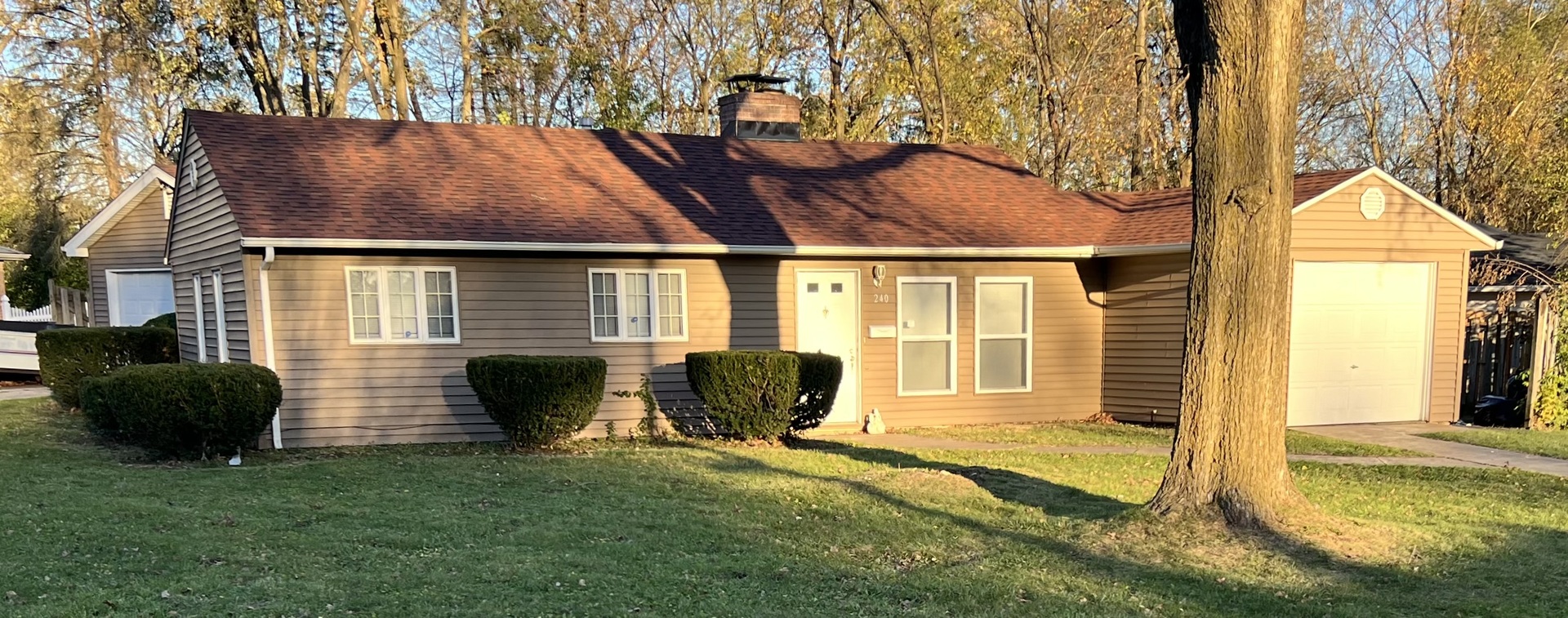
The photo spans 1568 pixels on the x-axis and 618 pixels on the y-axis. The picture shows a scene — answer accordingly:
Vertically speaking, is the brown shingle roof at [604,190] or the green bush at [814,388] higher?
the brown shingle roof at [604,190]

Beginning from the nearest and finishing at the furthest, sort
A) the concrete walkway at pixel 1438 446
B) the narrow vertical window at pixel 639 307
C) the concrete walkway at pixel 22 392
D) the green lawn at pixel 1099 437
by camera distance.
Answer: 1. the concrete walkway at pixel 1438 446
2. the green lawn at pixel 1099 437
3. the narrow vertical window at pixel 639 307
4. the concrete walkway at pixel 22 392

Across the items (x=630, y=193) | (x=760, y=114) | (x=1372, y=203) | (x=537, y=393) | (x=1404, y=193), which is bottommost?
(x=537, y=393)

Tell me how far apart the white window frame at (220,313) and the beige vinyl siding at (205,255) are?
0.05m

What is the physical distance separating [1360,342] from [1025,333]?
3897 millimetres

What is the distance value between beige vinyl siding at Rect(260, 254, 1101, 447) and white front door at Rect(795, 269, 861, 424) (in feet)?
0.34

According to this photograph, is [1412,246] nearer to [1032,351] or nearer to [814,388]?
[1032,351]

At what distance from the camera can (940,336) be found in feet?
33.7

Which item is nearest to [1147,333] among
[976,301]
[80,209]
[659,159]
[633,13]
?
[976,301]

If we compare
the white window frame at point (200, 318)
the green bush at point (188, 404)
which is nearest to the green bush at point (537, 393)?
the green bush at point (188, 404)

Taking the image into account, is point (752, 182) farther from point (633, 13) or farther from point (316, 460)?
point (633, 13)

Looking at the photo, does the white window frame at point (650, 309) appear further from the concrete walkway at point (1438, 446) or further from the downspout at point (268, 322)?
the concrete walkway at point (1438, 446)

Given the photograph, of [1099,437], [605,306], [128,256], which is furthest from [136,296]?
[1099,437]

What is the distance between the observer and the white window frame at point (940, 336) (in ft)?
33.2

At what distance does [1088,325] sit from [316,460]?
8.89 m
